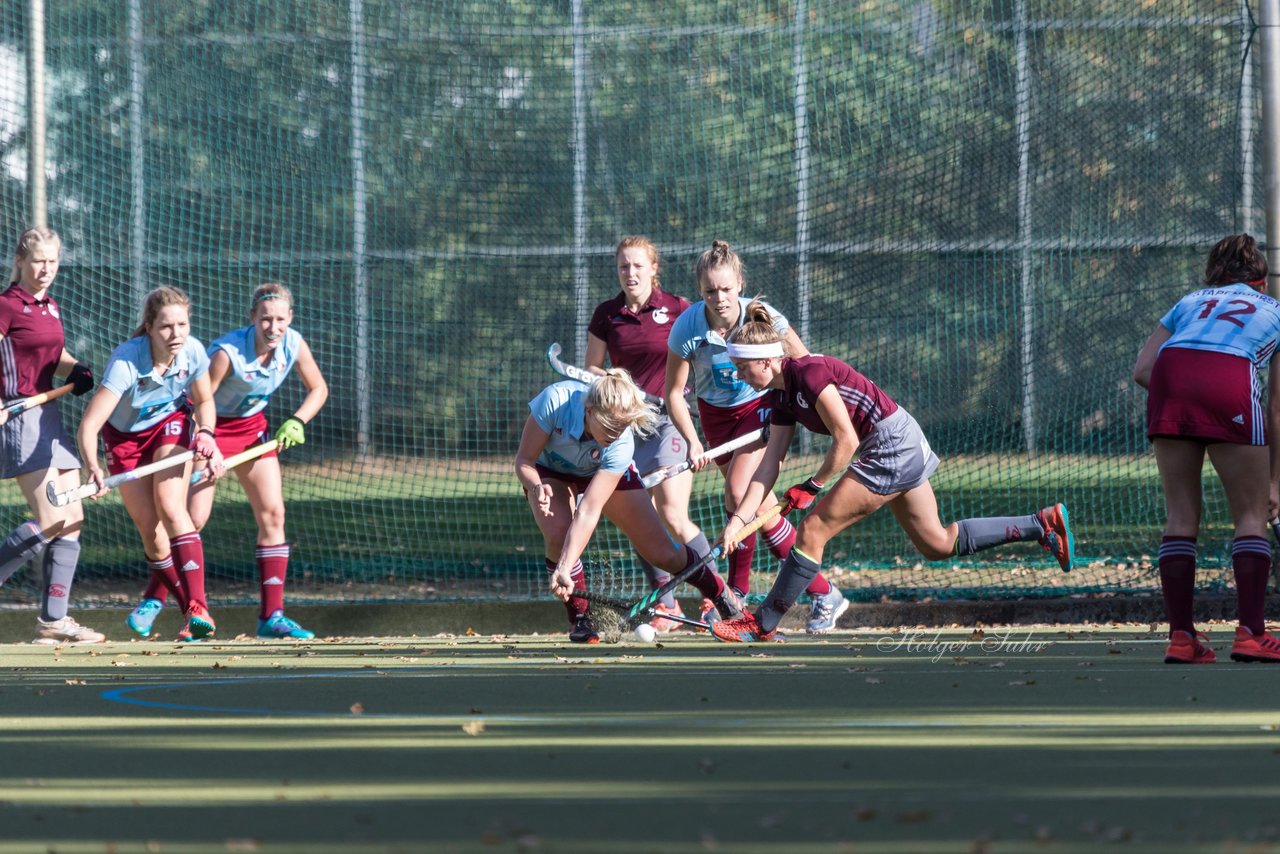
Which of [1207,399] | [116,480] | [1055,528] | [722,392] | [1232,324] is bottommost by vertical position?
[1055,528]

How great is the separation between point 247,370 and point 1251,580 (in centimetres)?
426

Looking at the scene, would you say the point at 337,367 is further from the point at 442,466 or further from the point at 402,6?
the point at 402,6

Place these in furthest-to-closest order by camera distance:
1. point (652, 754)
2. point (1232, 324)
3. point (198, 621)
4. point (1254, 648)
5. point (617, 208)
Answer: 1. point (617, 208)
2. point (198, 621)
3. point (1232, 324)
4. point (1254, 648)
5. point (652, 754)

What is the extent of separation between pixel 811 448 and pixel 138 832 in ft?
29.4

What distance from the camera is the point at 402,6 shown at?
1058 cm

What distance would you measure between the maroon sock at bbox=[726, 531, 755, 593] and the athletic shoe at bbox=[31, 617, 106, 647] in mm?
2762

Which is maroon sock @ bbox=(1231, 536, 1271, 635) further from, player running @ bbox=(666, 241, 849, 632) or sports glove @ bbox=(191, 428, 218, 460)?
sports glove @ bbox=(191, 428, 218, 460)

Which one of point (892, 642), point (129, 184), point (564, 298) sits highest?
point (129, 184)

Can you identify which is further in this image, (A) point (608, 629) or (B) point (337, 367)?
(B) point (337, 367)

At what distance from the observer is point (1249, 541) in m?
5.86

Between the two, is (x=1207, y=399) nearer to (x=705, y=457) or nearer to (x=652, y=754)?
(x=705, y=457)

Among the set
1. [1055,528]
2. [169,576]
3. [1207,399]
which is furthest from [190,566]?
[1207,399]

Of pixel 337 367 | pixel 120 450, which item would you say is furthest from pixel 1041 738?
pixel 337 367

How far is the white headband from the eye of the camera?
21.0 feet
